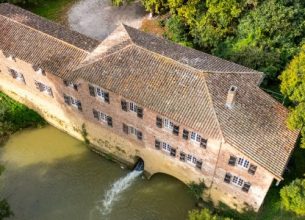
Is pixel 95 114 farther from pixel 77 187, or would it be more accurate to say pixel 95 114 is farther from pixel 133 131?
pixel 77 187

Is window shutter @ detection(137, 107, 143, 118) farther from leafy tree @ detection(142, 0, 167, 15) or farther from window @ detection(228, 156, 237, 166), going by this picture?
leafy tree @ detection(142, 0, 167, 15)

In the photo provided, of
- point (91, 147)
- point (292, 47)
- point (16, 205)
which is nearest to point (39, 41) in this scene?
point (91, 147)

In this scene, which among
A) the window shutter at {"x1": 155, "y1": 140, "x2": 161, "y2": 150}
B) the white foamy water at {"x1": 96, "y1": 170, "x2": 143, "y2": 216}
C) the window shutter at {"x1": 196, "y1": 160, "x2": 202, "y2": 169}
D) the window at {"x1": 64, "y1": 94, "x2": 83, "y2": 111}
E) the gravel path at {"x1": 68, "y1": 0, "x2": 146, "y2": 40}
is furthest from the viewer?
the gravel path at {"x1": 68, "y1": 0, "x2": 146, "y2": 40}

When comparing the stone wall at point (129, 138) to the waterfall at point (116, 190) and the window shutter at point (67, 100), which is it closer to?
the window shutter at point (67, 100)

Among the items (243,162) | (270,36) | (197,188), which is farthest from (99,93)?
(270,36)

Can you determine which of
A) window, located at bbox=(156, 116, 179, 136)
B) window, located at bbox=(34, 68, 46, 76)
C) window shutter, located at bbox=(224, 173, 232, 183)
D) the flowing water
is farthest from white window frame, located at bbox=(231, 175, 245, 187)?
window, located at bbox=(34, 68, 46, 76)

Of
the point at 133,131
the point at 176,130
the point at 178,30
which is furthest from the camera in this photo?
the point at 178,30
